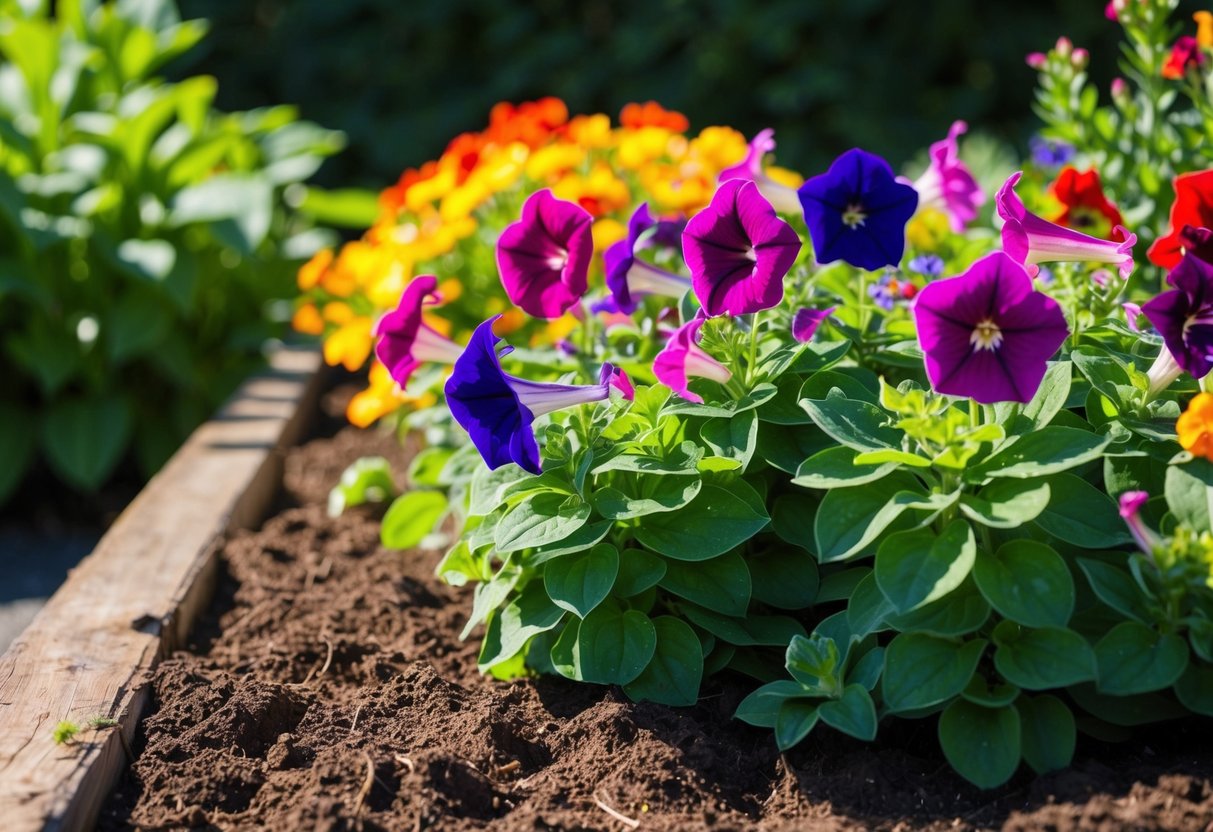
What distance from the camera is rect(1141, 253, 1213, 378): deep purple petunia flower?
1.63 meters

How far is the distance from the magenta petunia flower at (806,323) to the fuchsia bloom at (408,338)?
0.60m

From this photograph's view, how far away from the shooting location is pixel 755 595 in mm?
2033

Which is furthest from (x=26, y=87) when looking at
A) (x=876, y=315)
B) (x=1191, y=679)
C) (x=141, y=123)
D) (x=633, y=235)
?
(x=1191, y=679)

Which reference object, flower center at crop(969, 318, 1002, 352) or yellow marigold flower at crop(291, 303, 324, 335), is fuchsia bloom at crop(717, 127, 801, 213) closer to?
flower center at crop(969, 318, 1002, 352)

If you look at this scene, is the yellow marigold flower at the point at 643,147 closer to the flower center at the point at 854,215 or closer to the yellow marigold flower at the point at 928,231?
the yellow marigold flower at the point at 928,231

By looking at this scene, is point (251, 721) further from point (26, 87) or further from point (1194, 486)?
point (26, 87)

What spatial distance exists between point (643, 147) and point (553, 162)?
273 mm

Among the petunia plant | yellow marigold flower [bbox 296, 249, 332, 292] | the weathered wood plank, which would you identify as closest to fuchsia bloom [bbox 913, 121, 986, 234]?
the petunia plant

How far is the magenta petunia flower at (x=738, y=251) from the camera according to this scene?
1.81 m

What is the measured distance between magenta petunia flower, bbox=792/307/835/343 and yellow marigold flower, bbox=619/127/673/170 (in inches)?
51.4

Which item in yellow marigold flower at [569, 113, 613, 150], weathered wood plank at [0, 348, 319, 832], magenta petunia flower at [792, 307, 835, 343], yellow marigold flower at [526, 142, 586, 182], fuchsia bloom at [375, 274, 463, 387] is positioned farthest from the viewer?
yellow marigold flower at [569, 113, 613, 150]

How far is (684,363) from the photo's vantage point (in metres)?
1.85

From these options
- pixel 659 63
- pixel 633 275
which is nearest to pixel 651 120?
pixel 633 275

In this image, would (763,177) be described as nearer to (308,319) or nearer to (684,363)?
(684,363)
